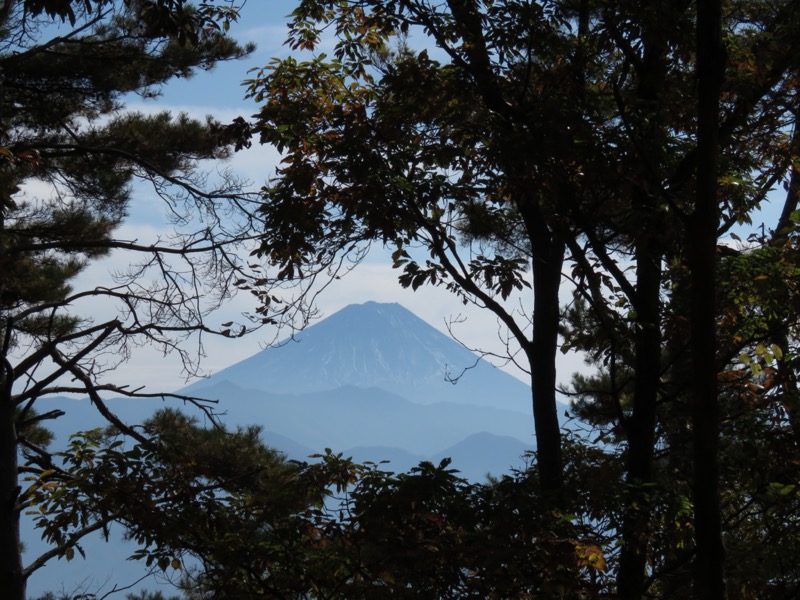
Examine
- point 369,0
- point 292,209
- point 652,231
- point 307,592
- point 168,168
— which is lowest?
point 307,592

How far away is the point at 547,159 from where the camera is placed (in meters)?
4.00

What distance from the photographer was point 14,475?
749cm

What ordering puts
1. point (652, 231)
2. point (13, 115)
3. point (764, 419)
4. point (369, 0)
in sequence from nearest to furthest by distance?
point (652, 231) → point (764, 419) → point (369, 0) → point (13, 115)

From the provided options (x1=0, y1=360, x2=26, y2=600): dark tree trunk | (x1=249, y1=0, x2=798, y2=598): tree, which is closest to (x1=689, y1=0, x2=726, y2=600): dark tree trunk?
(x1=249, y1=0, x2=798, y2=598): tree

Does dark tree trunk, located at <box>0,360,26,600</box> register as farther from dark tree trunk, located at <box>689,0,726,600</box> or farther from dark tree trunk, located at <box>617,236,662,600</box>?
dark tree trunk, located at <box>689,0,726,600</box>

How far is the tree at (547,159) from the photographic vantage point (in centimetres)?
394

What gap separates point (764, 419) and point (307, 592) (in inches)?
107

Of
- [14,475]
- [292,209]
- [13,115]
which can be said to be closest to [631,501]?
[292,209]

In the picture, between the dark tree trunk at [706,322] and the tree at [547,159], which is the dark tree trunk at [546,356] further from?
the dark tree trunk at [706,322]

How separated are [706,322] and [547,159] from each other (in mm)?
1352

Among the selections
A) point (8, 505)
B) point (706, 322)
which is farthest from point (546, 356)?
point (8, 505)

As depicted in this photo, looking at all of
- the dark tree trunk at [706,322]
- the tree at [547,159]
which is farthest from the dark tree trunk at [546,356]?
the dark tree trunk at [706,322]

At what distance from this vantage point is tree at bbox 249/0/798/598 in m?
3.94

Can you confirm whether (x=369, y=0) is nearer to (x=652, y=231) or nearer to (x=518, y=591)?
(x=652, y=231)
